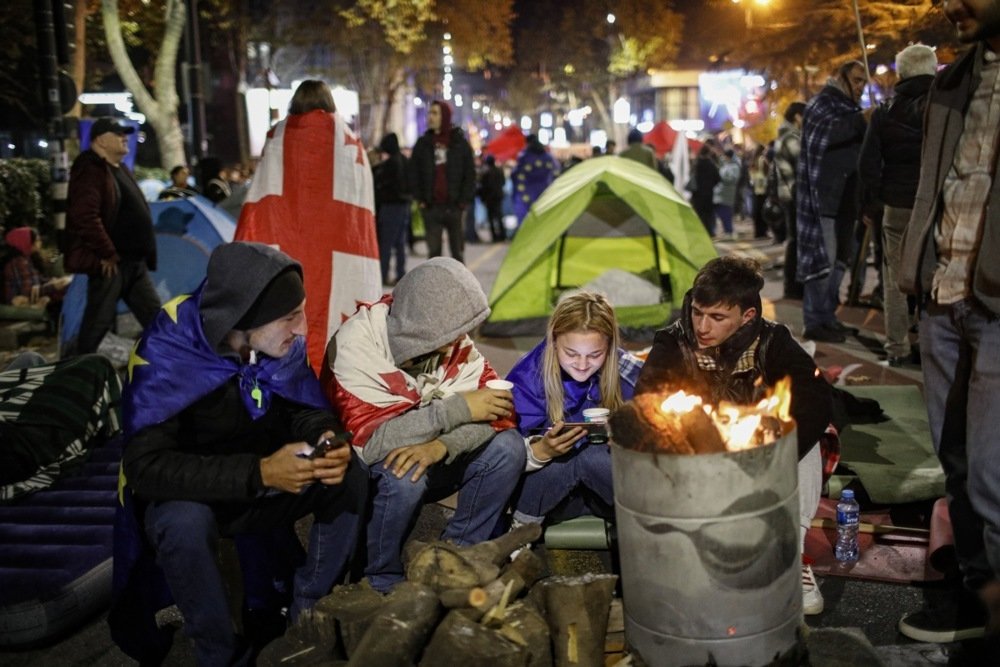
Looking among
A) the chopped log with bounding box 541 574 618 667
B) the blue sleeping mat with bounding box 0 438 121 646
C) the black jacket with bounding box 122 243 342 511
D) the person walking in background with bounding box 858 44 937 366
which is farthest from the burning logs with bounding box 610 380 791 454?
the person walking in background with bounding box 858 44 937 366

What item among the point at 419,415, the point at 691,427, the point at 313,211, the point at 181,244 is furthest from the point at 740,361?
the point at 181,244

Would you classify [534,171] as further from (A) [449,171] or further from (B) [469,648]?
(B) [469,648]

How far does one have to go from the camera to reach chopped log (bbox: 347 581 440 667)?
304cm

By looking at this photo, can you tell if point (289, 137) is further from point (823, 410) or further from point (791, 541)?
point (791, 541)

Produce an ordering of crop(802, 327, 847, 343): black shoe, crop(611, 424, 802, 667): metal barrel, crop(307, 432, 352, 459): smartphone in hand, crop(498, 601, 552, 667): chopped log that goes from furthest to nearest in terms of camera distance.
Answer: crop(802, 327, 847, 343): black shoe → crop(307, 432, 352, 459): smartphone in hand → crop(498, 601, 552, 667): chopped log → crop(611, 424, 802, 667): metal barrel

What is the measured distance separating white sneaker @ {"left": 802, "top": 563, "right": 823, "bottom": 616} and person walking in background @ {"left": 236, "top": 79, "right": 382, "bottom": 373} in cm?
321

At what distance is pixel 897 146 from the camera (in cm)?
766

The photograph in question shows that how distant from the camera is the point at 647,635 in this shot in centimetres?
307

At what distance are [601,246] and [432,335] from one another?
6.69 meters

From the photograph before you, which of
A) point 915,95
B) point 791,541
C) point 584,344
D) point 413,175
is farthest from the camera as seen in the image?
point 413,175

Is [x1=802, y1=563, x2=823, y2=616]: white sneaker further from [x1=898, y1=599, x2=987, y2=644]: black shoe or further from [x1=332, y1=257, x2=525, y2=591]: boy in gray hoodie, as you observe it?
[x1=332, y1=257, x2=525, y2=591]: boy in gray hoodie

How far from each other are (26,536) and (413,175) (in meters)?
9.27

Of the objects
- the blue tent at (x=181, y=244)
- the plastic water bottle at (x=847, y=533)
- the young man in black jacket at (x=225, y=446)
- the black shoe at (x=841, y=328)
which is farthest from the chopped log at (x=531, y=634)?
the blue tent at (x=181, y=244)

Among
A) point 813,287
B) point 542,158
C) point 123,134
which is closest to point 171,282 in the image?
point 123,134
